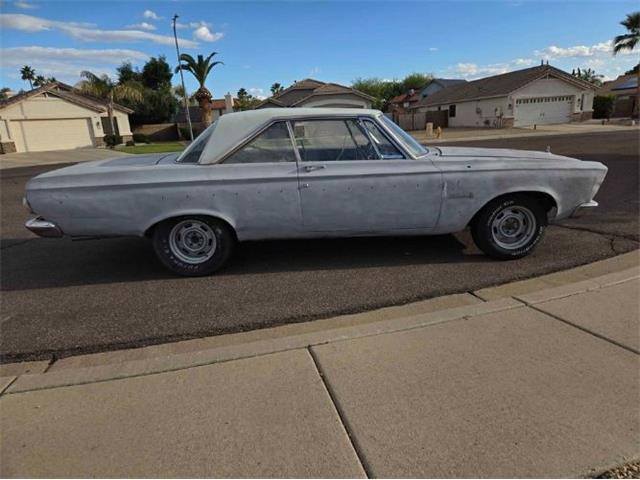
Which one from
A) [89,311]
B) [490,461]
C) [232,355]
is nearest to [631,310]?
[490,461]

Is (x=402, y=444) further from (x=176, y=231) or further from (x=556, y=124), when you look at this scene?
(x=556, y=124)

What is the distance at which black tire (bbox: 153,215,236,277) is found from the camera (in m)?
4.01

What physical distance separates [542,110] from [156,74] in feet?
154

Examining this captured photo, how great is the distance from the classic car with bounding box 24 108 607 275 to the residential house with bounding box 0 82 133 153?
3203cm

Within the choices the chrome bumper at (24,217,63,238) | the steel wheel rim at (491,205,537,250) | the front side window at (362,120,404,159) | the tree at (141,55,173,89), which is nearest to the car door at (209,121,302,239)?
the front side window at (362,120,404,159)

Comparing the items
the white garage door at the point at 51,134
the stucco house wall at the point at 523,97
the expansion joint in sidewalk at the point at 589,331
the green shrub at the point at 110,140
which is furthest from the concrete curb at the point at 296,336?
the stucco house wall at the point at 523,97

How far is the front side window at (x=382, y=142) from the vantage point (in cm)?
411

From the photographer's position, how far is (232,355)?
112 inches

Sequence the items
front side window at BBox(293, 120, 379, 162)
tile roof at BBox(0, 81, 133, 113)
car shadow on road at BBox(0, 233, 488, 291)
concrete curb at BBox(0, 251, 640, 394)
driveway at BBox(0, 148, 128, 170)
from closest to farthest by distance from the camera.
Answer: concrete curb at BBox(0, 251, 640, 394), front side window at BBox(293, 120, 379, 162), car shadow on road at BBox(0, 233, 488, 291), driveway at BBox(0, 148, 128, 170), tile roof at BBox(0, 81, 133, 113)

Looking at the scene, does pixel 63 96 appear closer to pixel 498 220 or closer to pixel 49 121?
pixel 49 121

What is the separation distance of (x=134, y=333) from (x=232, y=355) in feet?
2.92

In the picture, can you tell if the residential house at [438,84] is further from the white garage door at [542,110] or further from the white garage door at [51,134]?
the white garage door at [51,134]

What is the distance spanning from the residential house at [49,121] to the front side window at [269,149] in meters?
32.6

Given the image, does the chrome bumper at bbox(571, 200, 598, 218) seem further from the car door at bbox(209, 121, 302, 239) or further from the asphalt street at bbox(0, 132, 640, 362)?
the car door at bbox(209, 121, 302, 239)
